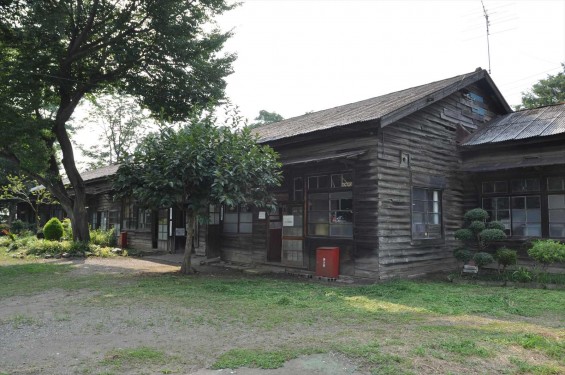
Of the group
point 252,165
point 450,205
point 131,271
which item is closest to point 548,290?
point 450,205

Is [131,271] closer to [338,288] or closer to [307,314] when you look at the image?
[338,288]

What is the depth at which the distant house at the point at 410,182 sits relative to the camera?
10625 mm

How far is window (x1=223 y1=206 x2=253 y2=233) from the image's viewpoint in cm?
1436

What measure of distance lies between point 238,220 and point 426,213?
641 cm

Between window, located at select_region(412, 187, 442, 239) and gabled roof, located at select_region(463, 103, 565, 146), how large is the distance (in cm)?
213

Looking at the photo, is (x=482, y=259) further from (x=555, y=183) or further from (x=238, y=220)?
(x=238, y=220)

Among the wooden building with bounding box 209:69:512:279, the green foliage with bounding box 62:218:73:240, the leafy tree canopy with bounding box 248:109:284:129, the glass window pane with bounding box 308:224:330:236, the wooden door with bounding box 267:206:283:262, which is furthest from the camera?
the leafy tree canopy with bounding box 248:109:284:129

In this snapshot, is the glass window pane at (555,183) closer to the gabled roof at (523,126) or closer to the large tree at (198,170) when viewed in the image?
the gabled roof at (523,126)

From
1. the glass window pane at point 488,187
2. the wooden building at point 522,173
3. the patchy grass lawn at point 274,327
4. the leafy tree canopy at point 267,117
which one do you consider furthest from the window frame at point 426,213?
the leafy tree canopy at point 267,117

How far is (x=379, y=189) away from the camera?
1043 centimetres

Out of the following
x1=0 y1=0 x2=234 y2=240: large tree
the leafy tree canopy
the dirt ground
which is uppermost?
the leafy tree canopy

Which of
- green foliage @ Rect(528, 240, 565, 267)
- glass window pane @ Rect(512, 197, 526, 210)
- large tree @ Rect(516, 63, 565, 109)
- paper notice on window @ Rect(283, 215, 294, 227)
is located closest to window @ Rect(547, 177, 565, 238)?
glass window pane @ Rect(512, 197, 526, 210)

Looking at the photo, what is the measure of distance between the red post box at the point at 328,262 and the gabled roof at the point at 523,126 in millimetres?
5556

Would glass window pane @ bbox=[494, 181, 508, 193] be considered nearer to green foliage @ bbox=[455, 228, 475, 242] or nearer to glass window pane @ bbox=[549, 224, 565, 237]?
glass window pane @ bbox=[549, 224, 565, 237]
